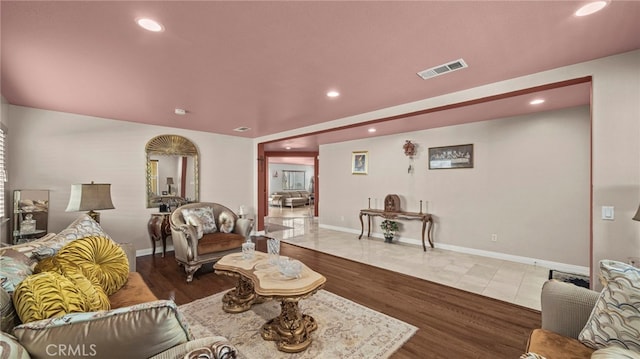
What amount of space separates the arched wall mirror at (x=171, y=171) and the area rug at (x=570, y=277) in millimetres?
6180

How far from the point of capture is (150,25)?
66.7 inches

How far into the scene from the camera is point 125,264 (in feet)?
6.94

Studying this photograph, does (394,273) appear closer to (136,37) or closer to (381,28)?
(381,28)

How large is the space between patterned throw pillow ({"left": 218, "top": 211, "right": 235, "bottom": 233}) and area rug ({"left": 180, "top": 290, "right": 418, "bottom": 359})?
1.40 metres

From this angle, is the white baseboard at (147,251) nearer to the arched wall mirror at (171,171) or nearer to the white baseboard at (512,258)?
the arched wall mirror at (171,171)

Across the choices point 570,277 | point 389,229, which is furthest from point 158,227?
point 570,277

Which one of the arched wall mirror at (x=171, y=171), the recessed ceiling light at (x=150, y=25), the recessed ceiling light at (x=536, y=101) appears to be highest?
the recessed ceiling light at (x=536, y=101)

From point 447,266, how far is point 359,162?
3.22 meters

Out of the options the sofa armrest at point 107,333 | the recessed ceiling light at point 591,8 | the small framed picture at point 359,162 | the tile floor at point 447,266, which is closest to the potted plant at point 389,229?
the tile floor at point 447,266

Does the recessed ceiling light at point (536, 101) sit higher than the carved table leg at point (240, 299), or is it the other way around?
the recessed ceiling light at point (536, 101)

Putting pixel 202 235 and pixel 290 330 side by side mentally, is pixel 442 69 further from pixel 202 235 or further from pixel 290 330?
pixel 202 235

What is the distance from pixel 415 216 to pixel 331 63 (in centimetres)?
360

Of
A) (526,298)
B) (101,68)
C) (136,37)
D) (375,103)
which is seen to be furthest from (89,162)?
(526,298)

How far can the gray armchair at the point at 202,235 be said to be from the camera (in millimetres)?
3371
